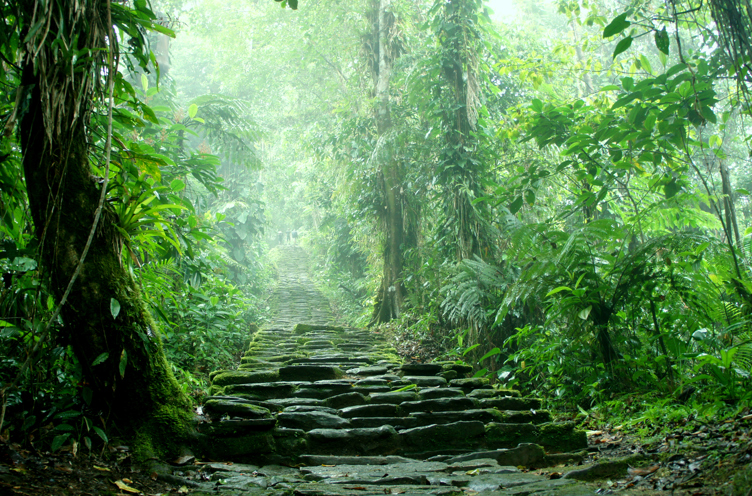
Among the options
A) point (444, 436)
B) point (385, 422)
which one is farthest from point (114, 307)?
point (444, 436)

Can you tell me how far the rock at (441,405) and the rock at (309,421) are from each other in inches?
23.3

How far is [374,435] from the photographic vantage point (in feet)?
10.2

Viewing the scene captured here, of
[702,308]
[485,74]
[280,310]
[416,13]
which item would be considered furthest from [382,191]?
[702,308]

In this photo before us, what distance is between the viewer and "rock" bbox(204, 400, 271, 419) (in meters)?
3.02

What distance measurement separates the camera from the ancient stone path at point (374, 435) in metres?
2.32

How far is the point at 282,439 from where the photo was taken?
9.52 ft

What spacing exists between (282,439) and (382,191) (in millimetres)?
6447

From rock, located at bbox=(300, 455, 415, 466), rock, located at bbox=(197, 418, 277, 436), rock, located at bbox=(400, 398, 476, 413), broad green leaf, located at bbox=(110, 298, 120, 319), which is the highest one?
broad green leaf, located at bbox=(110, 298, 120, 319)

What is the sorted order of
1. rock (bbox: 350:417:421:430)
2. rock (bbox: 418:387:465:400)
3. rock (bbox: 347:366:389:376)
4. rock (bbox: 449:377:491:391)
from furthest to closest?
1. rock (bbox: 347:366:389:376)
2. rock (bbox: 449:377:491:391)
3. rock (bbox: 418:387:465:400)
4. rock (bbox: 350:417:421:430)

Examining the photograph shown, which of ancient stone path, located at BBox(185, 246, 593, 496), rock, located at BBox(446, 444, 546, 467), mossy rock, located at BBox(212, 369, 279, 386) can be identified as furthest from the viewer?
mossy rock, located at BBox(212, 369, 279, 386)

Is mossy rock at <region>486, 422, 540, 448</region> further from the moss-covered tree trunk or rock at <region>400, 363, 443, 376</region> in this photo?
the moss-covered tree trunk

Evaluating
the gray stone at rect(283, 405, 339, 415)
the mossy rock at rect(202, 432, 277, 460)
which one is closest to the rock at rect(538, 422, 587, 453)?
the gray stone at rect(283, 405, 339, 415)

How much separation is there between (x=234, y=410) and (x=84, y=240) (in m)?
1.38

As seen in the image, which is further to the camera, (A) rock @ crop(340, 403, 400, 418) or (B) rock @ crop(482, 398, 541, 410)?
(B) rock @ crop(482, 398, 541, 410)
